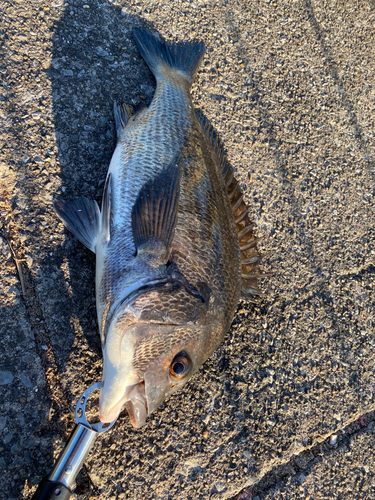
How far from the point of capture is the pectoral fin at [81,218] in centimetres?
211

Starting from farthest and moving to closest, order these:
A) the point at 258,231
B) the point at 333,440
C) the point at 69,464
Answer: the point at 258,231, the point at 333,440, the point at 69,464

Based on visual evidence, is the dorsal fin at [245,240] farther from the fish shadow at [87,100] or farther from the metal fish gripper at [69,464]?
the metal fish gripper at [69,464]

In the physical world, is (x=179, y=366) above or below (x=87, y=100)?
below

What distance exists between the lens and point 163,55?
285cm

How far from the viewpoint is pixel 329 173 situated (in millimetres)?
3213

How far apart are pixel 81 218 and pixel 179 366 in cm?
109

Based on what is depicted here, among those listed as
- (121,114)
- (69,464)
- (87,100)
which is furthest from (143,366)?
(87,100)

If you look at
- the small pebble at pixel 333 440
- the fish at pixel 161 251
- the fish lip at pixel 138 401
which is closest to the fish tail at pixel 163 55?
the fish at pixel 161 251

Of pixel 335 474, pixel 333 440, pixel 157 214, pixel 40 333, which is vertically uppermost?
pixel 157 214

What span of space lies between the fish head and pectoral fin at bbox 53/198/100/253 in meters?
0.67

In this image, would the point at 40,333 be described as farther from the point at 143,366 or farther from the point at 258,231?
the point at 258,231

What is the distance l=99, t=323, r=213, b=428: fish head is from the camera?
1.64 meters

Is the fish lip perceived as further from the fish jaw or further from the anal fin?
the anal fin

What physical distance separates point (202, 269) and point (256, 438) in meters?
1.23
